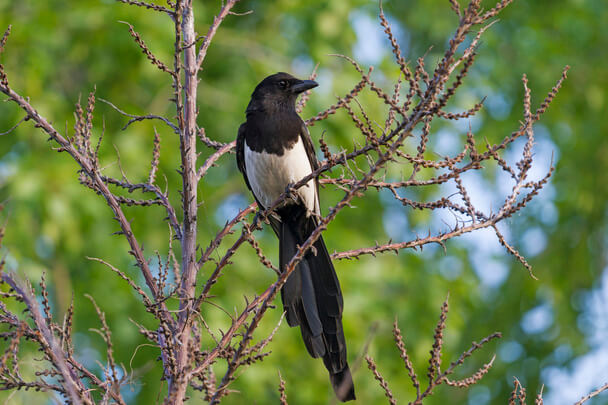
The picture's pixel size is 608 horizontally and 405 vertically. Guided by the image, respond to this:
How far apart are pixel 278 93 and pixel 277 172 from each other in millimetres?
486

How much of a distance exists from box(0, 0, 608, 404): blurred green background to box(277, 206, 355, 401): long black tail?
194 cm

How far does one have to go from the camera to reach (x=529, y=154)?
2.22m

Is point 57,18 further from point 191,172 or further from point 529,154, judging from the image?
point 529,154

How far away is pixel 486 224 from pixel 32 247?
440cm

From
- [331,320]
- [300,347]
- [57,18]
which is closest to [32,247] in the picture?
[57,18]

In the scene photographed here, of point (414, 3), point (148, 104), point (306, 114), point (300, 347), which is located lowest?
point (300, 347)

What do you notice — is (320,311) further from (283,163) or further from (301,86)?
(301,86)

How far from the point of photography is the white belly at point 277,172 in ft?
11.4

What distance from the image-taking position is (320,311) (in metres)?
2.74

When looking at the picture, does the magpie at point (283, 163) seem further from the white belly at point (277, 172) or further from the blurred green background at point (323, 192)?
the blurred green background at point (323, 192)

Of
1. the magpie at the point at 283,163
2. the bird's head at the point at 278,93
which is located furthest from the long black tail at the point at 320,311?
the bird's head at the point at 278,93

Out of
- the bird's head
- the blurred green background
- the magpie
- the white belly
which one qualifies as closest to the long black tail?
the magpie

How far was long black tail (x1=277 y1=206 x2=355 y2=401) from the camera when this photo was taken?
246 centimetres

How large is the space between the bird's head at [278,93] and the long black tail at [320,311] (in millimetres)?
883
